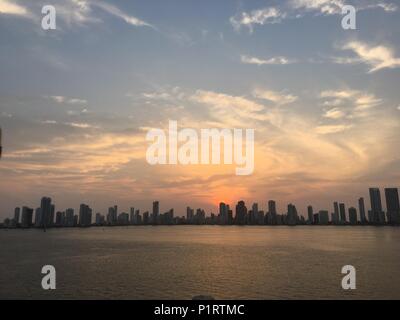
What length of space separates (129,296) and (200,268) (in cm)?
3314

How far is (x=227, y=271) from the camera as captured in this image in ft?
256

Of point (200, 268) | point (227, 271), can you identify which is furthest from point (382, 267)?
point (200, 268)

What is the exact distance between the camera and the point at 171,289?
192 feet
